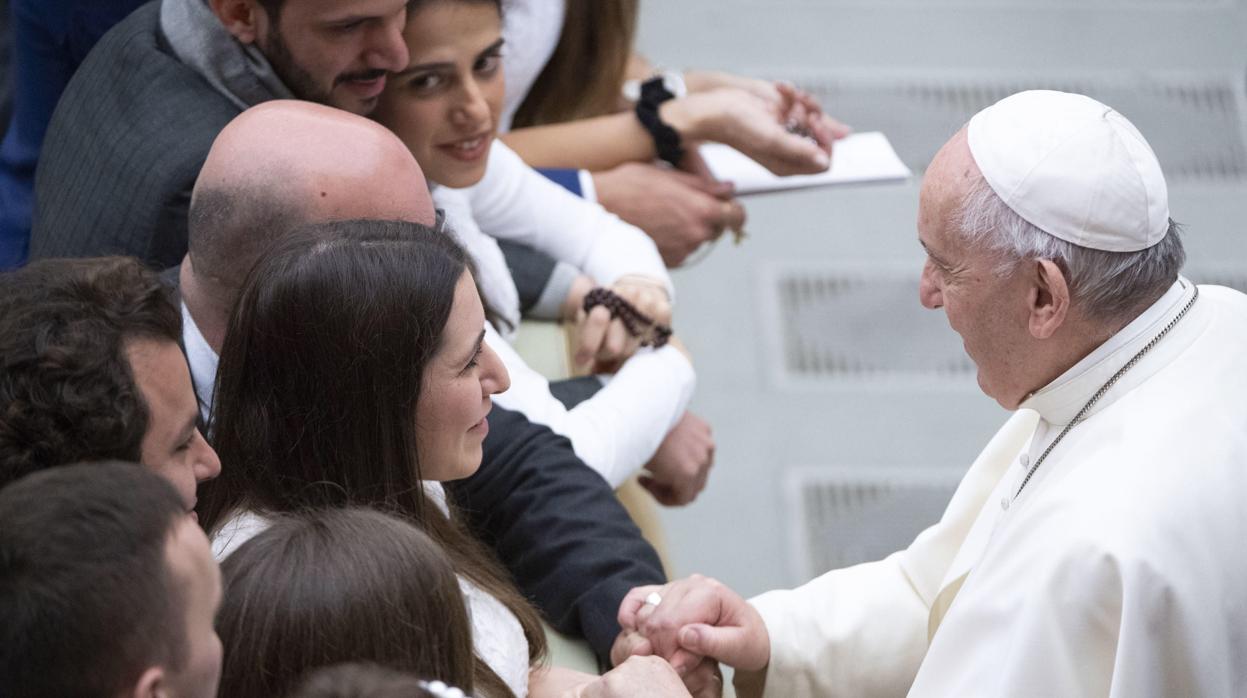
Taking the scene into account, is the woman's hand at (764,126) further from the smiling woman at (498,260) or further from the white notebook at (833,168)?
the smiling woman at (498,260)

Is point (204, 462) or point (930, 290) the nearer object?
point (204, 462)

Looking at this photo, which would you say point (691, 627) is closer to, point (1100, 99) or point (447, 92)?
point (447, 92)

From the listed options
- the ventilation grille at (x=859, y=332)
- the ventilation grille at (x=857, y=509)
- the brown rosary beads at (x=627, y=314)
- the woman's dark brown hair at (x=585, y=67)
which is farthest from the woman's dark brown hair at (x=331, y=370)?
the ventilation grille at (x=859, y=332)

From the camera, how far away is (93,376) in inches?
62.9

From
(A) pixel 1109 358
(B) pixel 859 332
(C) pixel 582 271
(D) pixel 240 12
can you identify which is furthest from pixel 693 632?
(B) pixel 859 332

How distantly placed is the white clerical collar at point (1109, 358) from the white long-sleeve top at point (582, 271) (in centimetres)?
82

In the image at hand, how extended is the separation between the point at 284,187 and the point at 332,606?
81 centimetres

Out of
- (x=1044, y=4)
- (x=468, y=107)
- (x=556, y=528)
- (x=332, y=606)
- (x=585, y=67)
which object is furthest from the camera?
(x=1044, y=4)

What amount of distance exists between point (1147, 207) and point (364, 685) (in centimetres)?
115

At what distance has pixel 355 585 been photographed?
144cm

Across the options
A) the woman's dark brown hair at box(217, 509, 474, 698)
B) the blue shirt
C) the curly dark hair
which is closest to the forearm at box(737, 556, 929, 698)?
the woman's dark brown hair at box(217, 509, 474, 698)

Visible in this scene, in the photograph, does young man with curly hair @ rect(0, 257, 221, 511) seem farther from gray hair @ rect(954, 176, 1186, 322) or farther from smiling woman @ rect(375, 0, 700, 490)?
gray hair @ rect(954, 176, 1186, 322)

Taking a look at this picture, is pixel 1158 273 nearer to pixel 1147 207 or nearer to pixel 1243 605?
pixel 1147 207

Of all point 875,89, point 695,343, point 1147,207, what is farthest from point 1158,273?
point 875,89
